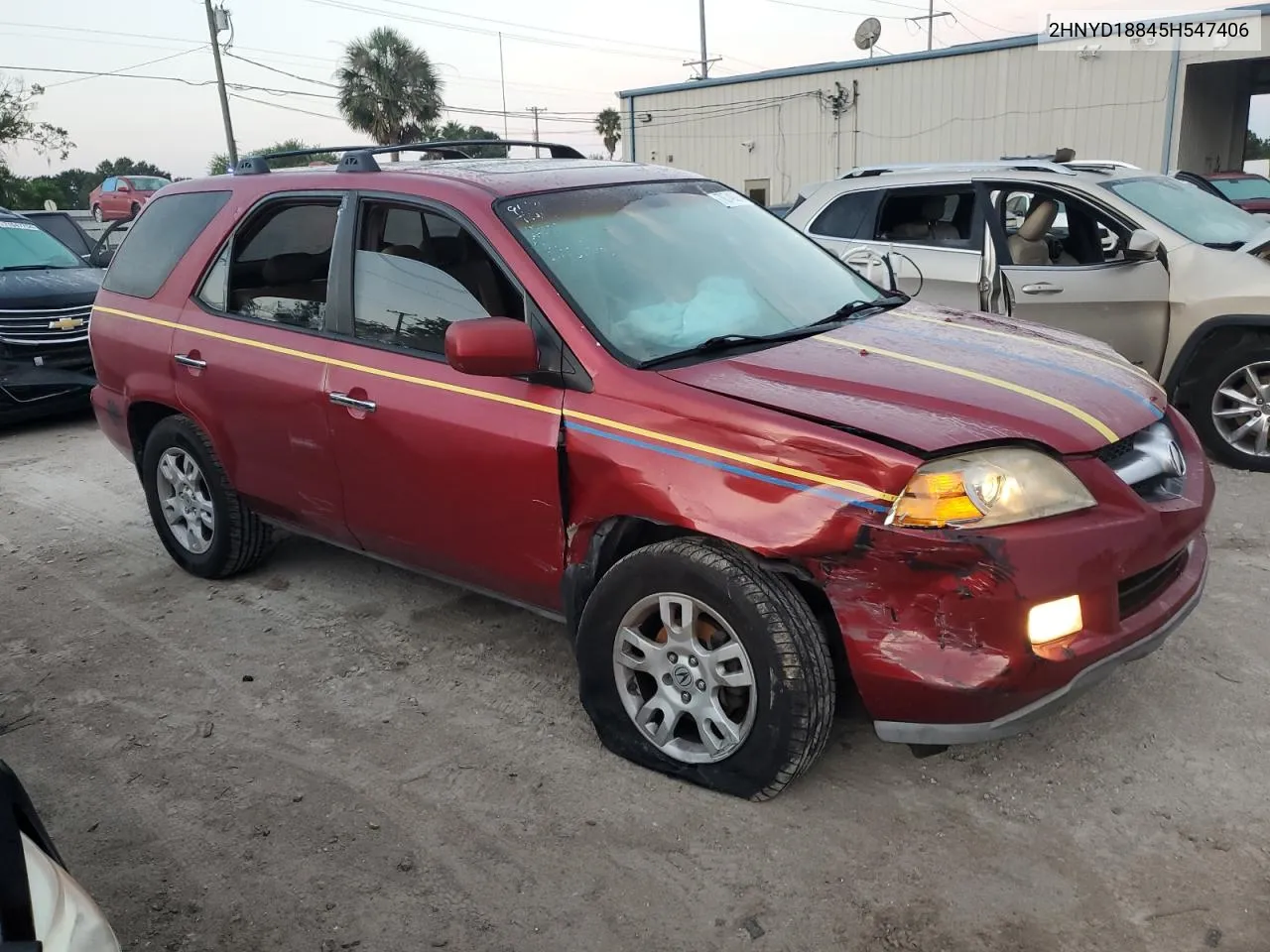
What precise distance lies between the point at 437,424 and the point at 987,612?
1844mm

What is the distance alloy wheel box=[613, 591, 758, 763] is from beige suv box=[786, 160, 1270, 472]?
10.3 ft

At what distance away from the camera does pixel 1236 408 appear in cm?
587

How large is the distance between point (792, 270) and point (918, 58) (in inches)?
939

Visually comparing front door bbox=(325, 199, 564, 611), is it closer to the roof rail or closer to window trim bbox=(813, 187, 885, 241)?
window trim bbox=(813, 187, 885, 241)

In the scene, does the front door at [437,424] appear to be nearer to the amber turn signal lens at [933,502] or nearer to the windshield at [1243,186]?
the amber turn signal lens at [933,502]

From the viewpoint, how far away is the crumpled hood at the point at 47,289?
26.7ft

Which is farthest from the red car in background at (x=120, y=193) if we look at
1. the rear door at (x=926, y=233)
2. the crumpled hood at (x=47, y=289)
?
the rear door at (x=926, y=233)

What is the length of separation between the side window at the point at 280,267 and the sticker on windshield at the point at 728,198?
1.46 metres

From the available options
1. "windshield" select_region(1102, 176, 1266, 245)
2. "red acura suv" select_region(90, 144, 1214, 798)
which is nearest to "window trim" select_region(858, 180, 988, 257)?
"windshield" select_region(1102, 176, 1266, 245)

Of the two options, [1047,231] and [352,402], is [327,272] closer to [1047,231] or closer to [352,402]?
[352,402]

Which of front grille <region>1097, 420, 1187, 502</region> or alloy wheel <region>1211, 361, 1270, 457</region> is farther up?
front grille <region>1097, 420, 1187, 502</region>

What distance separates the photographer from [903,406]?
2.71 m

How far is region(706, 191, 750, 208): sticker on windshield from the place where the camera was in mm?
4062

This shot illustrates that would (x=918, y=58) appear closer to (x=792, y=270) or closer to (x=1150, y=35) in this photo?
(x=1150, y=35)
